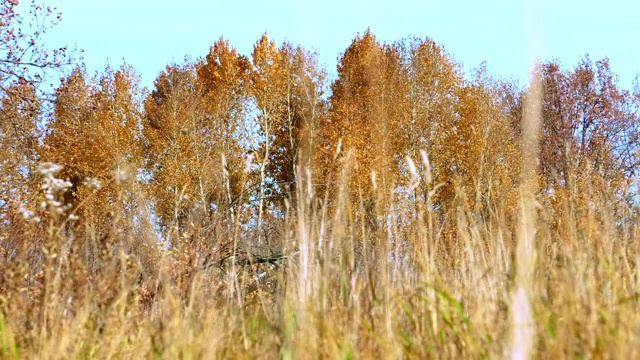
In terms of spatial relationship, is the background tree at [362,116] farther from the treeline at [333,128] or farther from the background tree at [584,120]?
the background tree at [584,120]

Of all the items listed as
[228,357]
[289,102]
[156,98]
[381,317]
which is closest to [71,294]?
[228,357]

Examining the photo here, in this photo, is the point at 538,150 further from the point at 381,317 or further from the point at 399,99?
the point at 381,317

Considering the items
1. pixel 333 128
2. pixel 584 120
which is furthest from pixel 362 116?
pixel 584 120

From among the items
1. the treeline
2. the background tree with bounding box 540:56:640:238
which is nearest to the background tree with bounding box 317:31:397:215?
the treeline

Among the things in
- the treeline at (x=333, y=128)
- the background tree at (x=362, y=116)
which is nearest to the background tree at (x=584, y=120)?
the treeline at (x=333, y=128)

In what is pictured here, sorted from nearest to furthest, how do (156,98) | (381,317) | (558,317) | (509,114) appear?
(558,317)
(381,317)
(509,114)
(156,98)

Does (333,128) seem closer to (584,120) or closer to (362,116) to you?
(362,116)

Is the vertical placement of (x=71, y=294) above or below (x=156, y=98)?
below

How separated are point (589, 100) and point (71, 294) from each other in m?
27.9

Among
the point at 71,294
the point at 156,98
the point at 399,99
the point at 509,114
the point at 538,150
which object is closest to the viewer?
the point at 71,294

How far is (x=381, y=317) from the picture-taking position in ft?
10.3

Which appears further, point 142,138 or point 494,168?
point 142,138

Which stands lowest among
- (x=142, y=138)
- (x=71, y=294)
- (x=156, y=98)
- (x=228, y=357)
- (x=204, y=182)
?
(x=228, y=357)

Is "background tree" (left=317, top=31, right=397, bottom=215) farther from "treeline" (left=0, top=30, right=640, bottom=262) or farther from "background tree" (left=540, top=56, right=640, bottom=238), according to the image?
"background tree" (left=540, top=56, right=640, bottom=238)
